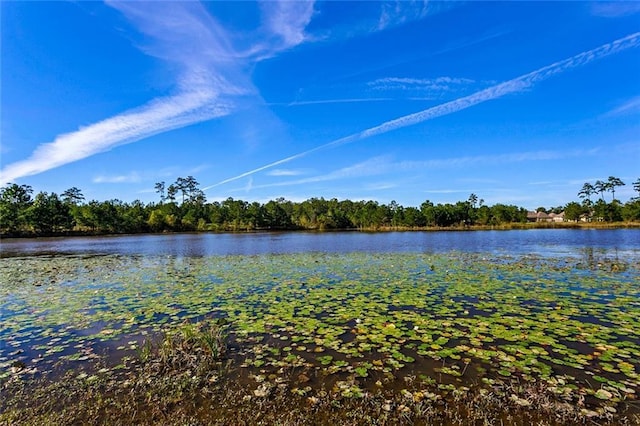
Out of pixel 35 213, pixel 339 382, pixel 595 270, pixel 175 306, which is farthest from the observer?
pixel 35 213

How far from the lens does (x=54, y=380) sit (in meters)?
4.77

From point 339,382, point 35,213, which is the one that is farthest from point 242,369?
point 35,213

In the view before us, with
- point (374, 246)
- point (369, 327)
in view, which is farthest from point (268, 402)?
point (374, 246)

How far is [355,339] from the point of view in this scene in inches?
239

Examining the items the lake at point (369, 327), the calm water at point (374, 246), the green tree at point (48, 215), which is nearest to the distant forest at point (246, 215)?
the green tree at point (48, 215)

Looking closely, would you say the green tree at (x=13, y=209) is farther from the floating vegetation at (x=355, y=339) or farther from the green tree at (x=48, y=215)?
the floating vegetation at (x=355, y=339)

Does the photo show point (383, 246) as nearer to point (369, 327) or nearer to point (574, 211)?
point (369, 327)

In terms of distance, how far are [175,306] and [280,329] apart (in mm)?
3646

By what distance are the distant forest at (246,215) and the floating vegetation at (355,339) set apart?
59.6 metres

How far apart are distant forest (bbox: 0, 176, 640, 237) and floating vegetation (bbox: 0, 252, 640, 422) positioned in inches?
2348

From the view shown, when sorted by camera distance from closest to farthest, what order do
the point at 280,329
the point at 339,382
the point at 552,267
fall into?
1. the point at 339,382
2. the point at 280,329
3. the point at 552,267

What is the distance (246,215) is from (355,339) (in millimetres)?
82141

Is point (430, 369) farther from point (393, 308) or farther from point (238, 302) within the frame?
point (238, 302)

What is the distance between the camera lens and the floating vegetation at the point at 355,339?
171 inches
